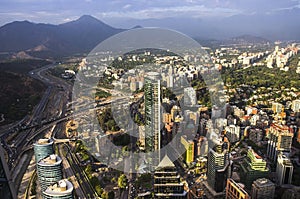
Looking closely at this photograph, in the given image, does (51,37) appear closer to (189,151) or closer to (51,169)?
(189,151)

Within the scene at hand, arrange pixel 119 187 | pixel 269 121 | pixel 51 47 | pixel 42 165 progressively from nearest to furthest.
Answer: pixel 42 165 → pixel 119 187 → pixel 269 121 → pixel 51 47

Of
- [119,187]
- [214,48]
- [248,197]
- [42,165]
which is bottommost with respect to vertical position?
[119,187]

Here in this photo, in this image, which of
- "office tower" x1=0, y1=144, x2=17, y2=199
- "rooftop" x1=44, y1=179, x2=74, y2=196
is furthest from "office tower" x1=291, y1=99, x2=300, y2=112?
"office tower" x1=0, y1=144, x2=17, y2=199

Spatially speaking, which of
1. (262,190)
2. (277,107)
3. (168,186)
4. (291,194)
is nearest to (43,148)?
(168,186)

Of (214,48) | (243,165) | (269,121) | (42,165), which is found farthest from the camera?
(214,48)

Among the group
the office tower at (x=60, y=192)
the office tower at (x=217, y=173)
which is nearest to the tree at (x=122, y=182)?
the office tower at (x=217, y=173)

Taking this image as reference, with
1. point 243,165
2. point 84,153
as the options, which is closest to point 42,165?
point 84,153

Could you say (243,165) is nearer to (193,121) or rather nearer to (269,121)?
(193,121)
